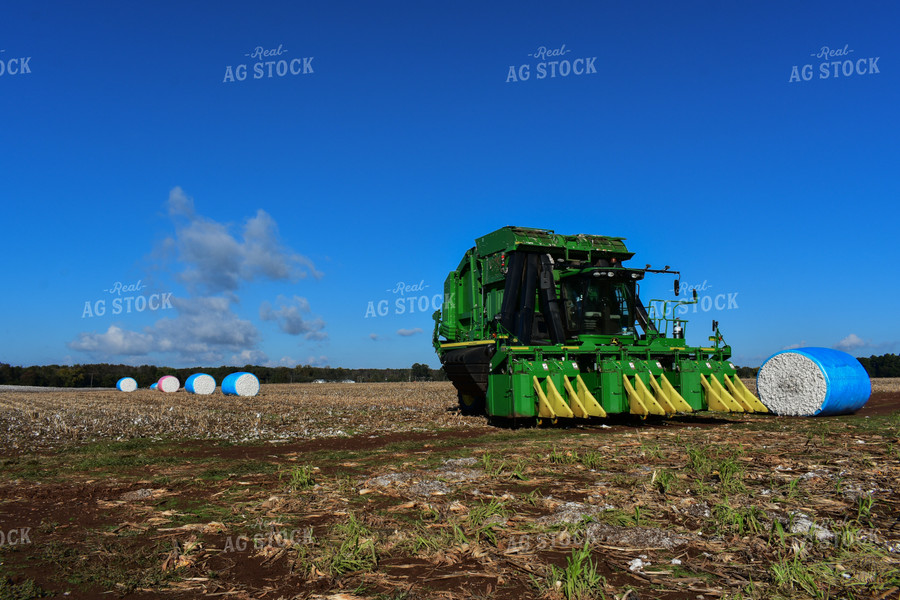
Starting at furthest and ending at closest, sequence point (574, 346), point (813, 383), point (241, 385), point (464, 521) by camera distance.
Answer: point (241, 385), point (813, 383), point (574, 346), point (464, 521)

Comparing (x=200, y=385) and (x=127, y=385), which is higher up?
(x=200, y=385)

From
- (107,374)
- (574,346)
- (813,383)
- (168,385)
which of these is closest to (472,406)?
(574,346)

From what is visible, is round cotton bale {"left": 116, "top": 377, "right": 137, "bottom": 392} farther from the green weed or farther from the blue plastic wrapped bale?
the green weed

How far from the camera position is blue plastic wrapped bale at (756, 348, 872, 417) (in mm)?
15492

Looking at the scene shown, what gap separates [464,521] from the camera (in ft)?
17.0

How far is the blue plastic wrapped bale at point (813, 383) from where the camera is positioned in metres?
15.5

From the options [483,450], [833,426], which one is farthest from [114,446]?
[833,426]

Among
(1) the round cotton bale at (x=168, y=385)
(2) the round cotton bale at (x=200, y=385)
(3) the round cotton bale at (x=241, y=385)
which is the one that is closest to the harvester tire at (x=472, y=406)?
(3) the round cotton bale at (x=241, y=385)

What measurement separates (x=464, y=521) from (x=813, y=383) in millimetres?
14280

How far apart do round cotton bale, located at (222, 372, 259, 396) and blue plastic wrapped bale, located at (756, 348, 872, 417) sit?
25.9 metres

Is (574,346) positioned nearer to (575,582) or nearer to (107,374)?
(575,582)

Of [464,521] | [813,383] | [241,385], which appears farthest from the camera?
[241,385]

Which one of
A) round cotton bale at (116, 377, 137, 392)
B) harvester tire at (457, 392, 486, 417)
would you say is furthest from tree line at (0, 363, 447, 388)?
harvester tire at (457, 392, 486, 417)

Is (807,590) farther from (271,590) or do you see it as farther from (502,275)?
(502,275)
